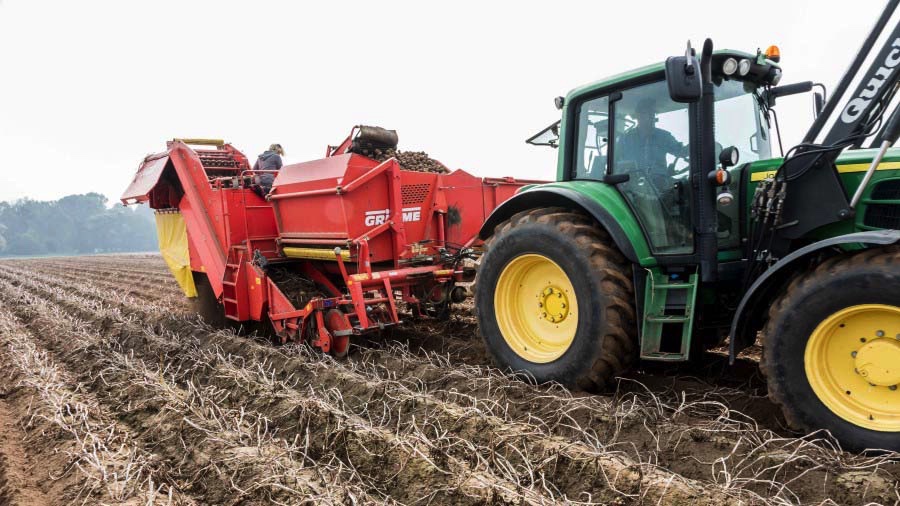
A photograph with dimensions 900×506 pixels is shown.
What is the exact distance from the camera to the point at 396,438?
3.12 metres

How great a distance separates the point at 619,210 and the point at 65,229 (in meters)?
85.9

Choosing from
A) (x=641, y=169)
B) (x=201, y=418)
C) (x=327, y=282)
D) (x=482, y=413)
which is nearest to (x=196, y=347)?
(x=327, y=282)

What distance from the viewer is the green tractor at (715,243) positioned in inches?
106

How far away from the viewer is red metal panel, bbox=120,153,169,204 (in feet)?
22.5

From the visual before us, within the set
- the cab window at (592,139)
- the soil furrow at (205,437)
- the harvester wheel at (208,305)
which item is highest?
the cab window at (592,139)

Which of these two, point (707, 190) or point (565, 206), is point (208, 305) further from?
point (707, 190)

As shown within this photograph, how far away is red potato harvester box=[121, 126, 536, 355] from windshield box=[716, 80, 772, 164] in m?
2.67

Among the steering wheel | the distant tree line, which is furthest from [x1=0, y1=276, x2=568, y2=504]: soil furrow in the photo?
the distant tree line

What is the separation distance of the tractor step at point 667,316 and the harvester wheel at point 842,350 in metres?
0.55

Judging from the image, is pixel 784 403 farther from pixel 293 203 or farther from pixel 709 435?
pixel 293 203

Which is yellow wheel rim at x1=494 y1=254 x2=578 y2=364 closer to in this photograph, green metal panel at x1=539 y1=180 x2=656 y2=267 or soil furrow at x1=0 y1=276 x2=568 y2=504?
green metal panel at x1=539 y1=180 x2=656 y2=267

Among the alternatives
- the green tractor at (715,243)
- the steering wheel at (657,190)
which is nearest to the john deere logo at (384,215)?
the green tractor at (715,243)

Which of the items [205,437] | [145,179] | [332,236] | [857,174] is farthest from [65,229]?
[857,174]

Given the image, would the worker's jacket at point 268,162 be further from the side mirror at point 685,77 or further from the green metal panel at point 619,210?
the side mirror at point 685,77
